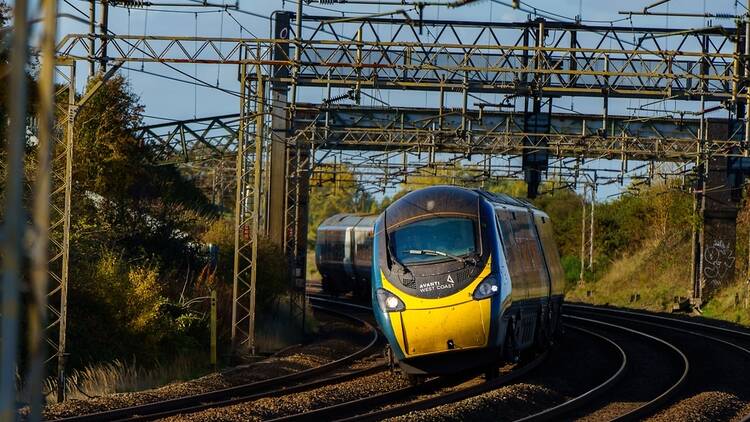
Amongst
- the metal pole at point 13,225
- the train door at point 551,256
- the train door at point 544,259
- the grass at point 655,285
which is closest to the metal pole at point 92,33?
the train door at point 544,259

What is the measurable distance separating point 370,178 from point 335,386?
3409 cm

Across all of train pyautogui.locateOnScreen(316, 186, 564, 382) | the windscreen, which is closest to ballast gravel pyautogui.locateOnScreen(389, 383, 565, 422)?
train pyautogui.locateOnScreen(316, 186, 564, 382)

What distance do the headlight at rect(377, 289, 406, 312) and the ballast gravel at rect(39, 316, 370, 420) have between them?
344 centimetres

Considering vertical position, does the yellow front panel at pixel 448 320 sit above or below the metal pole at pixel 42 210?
below

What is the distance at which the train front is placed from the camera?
1695cm

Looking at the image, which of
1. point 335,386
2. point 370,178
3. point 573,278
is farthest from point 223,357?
point 573,278

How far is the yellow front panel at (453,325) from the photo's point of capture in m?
16.9

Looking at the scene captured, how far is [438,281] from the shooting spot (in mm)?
17062

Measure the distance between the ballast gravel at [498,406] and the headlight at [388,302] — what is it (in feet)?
6.14

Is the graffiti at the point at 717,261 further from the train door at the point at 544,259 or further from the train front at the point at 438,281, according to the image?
the train front at the point at 438,281

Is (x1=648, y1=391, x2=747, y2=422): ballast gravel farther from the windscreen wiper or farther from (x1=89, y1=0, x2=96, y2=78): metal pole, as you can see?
(x1=89, y1=0, x2=96, y2=78): metal pole

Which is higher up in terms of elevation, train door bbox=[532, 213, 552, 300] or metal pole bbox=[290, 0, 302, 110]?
metal pole bbox=[290, 0, 302, 110]

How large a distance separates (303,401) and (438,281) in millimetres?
2676

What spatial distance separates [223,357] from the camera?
25938 mm
